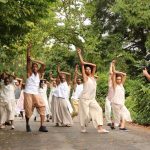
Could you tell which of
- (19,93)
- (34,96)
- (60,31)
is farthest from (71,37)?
(34,96)

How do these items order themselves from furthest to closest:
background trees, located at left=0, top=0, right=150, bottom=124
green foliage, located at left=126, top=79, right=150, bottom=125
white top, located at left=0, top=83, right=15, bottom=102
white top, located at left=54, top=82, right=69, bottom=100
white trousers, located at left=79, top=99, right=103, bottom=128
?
background trees, located at left=0, top=0, right=150, bottom=124, white top, located at left=54, top=82, right=69, bottom=100, green foliage, located at left=126, top=79, right=150, bottom=125, white top, located at left=0, top=83, right=15, bottom=102, white trousers, located at left=79, top=99, right=103, bottom=128

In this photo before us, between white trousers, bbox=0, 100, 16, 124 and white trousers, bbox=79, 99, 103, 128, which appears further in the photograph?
white trousers, bbox=0, 100, 16, 124

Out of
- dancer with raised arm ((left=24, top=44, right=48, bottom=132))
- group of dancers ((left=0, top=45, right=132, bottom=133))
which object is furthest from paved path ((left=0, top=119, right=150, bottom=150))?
dancer with raised arm ((left=24, top=44, right=48, bottom=132))

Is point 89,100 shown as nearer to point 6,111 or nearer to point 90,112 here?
point 90,112

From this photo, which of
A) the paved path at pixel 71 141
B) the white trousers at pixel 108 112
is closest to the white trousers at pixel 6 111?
the paved path at pixel 71 141

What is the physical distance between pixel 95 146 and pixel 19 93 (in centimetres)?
1285

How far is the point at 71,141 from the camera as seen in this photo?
42.7 ft

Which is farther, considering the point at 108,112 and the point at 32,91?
the point at 108,112

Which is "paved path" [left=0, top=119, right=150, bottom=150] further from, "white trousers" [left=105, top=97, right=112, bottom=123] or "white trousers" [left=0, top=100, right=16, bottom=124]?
"white trousers" [left=105, top=97, right=112, bottom=123]

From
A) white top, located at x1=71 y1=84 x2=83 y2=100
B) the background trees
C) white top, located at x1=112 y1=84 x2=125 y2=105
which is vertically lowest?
white top, located at x1=112 y1=84 x2=125 y2=105

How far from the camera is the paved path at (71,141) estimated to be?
11.8m

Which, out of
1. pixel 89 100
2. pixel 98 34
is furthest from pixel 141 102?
pixel 98 34

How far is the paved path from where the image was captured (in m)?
11.8

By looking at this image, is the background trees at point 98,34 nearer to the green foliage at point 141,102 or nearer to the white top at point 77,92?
the white top at point 77,92
